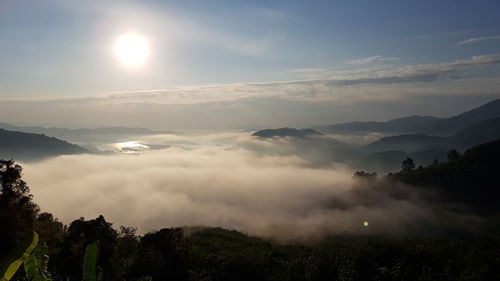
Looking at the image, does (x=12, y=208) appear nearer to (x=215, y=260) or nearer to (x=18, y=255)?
(x=215, y=260)

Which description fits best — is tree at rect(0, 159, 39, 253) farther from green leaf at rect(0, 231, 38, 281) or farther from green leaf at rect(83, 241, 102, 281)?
green leaf at rect(0, 231, 38, 281)

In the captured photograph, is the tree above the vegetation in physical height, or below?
above

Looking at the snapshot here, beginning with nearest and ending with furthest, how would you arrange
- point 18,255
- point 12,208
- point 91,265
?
point 18,255 < point 91,265 < point 12,208

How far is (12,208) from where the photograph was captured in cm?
5050

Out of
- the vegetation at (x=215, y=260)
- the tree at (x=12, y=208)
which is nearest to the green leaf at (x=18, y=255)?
the vegetation at (x=215, y=260)

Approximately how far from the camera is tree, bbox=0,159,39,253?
47188mm

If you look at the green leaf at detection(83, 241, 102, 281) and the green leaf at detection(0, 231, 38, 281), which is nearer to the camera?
the green leaf at detection(0, 231, 38, 281)

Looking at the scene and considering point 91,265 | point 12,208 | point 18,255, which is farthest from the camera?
point 12,208

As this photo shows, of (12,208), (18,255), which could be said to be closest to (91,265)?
(18,255)

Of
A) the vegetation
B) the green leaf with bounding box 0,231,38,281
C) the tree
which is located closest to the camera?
the green leaf with bounding box 0,231,38,281

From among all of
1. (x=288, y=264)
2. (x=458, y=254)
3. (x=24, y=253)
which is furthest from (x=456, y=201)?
(x=24, y=253)

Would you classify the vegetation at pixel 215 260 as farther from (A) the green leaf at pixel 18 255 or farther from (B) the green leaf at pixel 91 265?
(A) the green leaf at pixel 18 255

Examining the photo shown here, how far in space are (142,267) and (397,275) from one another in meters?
33.5

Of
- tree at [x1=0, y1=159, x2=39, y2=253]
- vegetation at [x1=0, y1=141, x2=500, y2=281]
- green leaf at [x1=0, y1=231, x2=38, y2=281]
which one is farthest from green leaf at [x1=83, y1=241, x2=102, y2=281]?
tree at [x1=0, y1=159, x2=39, y2=253]
